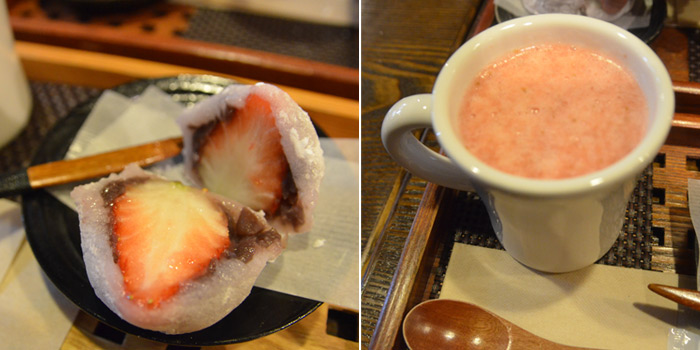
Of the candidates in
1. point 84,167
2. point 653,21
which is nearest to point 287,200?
point 84,167

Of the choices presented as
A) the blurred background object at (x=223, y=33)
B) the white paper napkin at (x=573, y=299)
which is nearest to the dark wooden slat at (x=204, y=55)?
the blurred background object at (x=223, y=33)

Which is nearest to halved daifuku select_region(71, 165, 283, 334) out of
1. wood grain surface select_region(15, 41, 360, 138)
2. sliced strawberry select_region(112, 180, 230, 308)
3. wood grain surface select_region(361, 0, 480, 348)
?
sliced strawberry select_region(112, 180, 230, 308)

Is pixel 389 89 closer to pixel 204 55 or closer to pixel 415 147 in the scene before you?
pixel 415 147

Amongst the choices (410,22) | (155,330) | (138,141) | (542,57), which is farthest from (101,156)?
(542,57)

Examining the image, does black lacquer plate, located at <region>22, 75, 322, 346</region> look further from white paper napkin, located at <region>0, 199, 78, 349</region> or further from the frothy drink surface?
the frothy drink surface

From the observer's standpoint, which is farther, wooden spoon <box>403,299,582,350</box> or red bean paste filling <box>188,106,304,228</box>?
red bean paste filling <box>188,106,304,228</box>

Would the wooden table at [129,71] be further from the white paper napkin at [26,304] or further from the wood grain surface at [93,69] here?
the white paper napkin at [26,304]
